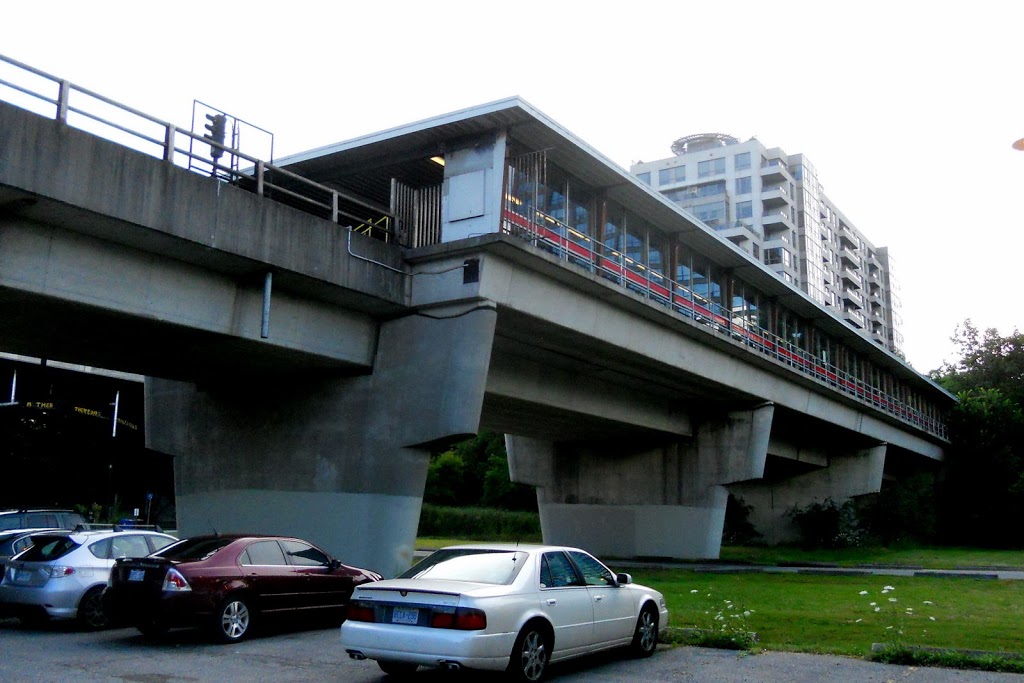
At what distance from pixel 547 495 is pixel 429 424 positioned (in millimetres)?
19691

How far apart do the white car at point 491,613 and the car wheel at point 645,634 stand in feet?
0.69

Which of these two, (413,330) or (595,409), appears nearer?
(413,330)

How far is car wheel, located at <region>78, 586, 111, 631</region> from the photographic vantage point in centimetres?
1208

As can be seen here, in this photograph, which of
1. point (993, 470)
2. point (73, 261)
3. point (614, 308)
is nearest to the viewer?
point (73, 261)

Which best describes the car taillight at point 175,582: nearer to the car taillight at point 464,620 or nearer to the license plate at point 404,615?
the license plate at point 404,615

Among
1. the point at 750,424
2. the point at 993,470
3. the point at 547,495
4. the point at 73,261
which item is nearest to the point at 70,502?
the point at 547,495

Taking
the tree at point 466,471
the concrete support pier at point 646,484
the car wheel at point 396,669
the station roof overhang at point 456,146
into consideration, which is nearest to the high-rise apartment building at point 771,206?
the tree at point 466,471

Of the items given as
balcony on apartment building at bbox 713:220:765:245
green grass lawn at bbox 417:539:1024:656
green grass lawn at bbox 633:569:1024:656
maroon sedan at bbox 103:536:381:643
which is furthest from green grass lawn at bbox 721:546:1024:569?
balcony on apartment building at bbox 713:220:765:245

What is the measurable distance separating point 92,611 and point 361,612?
18.6 ft

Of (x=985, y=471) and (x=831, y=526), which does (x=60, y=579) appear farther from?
(x=985, y=471)

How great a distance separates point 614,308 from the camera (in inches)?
880

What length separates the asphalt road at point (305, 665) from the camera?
8.92 metres

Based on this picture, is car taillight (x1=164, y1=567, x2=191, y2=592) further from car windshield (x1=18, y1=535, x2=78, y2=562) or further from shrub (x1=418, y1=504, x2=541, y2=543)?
shrub (x1=418, y1=504, x2=541, y2=543)

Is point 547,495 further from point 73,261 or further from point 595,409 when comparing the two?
point 73,261
